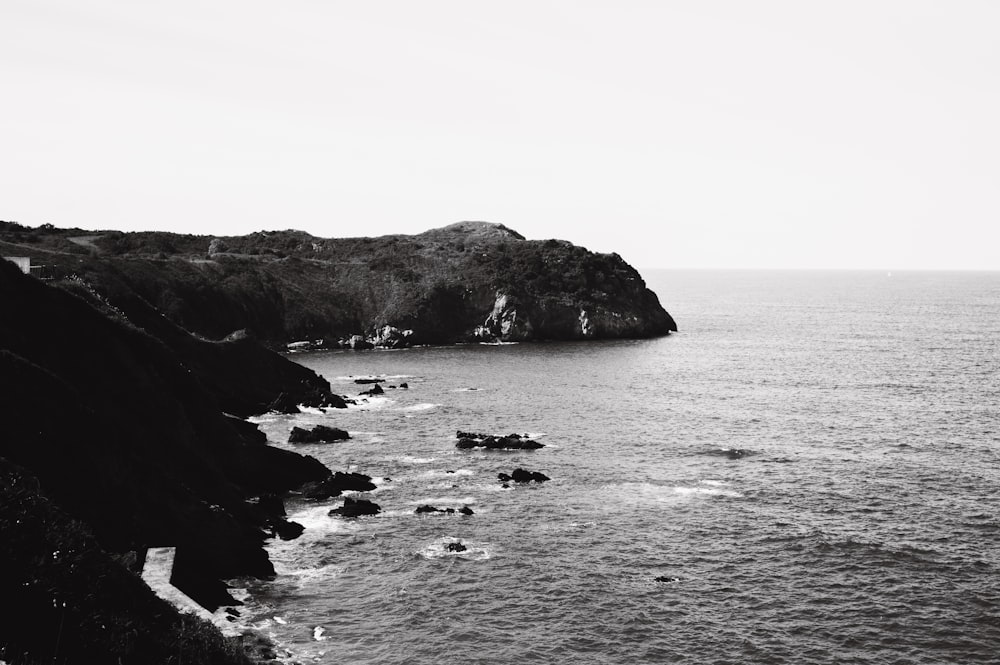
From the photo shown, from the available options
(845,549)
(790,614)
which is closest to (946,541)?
(845,549)

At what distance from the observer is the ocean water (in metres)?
38.9

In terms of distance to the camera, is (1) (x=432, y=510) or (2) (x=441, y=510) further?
(2) (x=441, y=510)

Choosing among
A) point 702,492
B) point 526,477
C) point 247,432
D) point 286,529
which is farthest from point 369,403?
point 702,492

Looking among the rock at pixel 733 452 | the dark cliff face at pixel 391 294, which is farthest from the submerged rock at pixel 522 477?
the dark cliff face at pixel 391 294

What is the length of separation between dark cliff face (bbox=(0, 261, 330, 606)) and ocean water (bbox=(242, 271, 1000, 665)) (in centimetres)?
390

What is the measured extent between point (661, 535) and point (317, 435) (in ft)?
124

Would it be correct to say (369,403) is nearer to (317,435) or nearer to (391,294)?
(317,435)

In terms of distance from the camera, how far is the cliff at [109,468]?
2616 cm

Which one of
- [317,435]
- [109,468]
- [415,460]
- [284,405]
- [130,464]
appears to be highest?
[109,468]

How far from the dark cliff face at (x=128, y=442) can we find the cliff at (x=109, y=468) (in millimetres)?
79

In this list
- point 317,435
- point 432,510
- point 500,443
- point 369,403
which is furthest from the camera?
point 369,403

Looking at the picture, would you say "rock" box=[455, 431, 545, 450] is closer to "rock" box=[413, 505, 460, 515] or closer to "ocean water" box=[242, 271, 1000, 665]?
"ocean water" box=[242, 271, 1000, 665]

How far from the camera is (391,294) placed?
589 ft

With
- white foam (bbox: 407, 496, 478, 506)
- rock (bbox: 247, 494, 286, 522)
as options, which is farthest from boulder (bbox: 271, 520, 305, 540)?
white foam (bbox: 407, 496, 478, 506)
